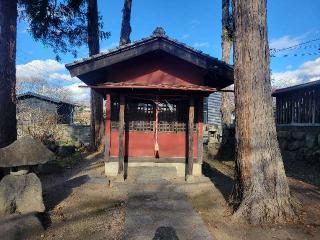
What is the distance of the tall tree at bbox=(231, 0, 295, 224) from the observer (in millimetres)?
6824

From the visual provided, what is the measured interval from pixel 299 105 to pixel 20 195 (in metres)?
13.9

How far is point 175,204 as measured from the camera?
8.16m

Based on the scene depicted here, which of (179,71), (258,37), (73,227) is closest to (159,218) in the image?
(73,227)

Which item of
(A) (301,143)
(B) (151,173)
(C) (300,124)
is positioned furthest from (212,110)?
(B) (151,173)

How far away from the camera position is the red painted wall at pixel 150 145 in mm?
11594

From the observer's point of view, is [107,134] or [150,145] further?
[150,145]

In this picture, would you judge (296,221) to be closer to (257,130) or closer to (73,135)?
(257,130)

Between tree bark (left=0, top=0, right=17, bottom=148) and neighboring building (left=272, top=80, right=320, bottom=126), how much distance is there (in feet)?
37.1

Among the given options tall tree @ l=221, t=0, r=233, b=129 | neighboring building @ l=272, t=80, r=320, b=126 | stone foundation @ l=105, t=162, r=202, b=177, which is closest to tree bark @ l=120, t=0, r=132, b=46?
tall tree @ l=221, t=0, r=233, b=129

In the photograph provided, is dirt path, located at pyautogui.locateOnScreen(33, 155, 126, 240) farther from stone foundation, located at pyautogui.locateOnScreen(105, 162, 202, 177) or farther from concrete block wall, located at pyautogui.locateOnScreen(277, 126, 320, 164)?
concrete block wall, located at pyautogui.locateOnScreen(277, 126, 320, 164)

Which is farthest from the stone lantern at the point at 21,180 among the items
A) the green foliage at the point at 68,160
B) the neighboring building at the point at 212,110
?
the neighboring building at the point at 212,110

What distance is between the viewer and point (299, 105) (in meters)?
16.8

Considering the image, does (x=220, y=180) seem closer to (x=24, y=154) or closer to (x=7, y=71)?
(x=24, y=154)

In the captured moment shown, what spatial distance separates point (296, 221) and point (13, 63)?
28.9 ft
